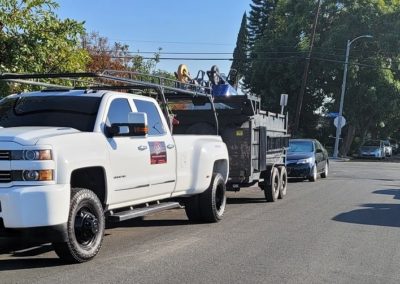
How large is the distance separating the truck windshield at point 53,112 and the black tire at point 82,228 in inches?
37.2

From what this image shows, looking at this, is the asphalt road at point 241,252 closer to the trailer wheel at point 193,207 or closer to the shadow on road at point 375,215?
the shadow on road at point 375,215

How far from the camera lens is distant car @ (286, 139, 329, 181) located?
20266mm

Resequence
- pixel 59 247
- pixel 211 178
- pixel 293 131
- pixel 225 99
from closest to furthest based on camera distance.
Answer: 1. pixel 59 247
2. pixel 211 178
3. pixel 225 99
4. pixel 293 131

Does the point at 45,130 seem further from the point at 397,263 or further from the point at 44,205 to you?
the point at 397,263

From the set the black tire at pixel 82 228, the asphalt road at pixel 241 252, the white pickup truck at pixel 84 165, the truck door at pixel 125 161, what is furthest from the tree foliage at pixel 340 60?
the black tire at pixel 82 228

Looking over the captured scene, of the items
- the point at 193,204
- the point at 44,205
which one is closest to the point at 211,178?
the point at 193,204

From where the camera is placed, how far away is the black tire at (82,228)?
6668 mm

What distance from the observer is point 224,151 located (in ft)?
36.0

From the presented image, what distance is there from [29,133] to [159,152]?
7.51 feet

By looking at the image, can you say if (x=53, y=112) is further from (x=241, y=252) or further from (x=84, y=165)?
(x=241, y=252)

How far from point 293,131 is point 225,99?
29190 mm

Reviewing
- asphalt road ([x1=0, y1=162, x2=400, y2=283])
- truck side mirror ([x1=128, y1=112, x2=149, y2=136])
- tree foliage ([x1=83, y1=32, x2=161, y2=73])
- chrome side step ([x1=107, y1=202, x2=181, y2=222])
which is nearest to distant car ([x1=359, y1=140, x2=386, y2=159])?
tree foliage ([x1=83, y1=32, x2=161, y2=73])

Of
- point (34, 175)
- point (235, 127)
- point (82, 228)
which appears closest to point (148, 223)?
point (235, 127)

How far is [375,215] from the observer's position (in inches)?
469
